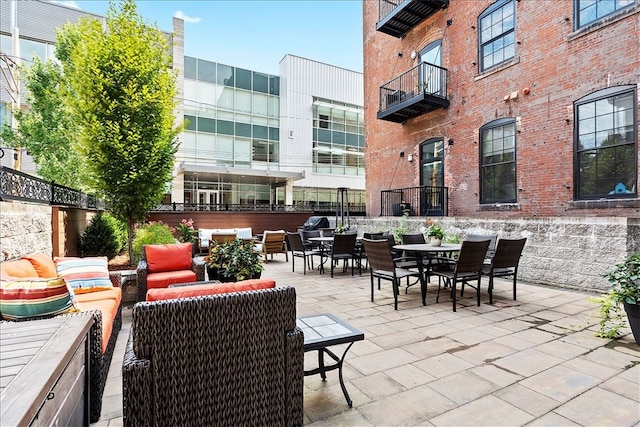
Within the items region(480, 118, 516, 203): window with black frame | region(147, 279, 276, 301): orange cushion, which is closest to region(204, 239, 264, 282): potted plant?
region(147, 279, 276, 301): orange cushion

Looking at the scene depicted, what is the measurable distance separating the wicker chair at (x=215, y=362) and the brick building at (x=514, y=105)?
7029mm

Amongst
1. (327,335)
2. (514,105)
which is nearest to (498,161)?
(514,105)

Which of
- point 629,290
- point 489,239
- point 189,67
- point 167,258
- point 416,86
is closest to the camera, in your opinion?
point 629,290

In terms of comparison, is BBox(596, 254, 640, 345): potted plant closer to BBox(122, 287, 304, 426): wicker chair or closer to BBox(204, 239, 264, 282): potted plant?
BBox(122, 287, 304, 426): wicker chair

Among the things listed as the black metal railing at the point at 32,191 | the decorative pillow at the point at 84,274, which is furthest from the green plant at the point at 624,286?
the black metal railing at the point at 32,191

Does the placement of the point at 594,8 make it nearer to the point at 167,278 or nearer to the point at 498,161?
the point at 498,161

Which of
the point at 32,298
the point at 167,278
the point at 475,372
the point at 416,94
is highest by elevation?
the point at 416,94

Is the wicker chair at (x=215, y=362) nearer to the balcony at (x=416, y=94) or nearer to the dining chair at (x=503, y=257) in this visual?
the dining chair at (x=503, y=257)

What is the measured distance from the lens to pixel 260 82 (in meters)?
21.9

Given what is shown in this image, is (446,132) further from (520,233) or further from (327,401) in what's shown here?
(327,401)

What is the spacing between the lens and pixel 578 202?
6629 millimetres

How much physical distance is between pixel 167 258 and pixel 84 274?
1488 millimetres

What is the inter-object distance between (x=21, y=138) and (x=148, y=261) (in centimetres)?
800

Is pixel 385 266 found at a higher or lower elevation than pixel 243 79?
lower
